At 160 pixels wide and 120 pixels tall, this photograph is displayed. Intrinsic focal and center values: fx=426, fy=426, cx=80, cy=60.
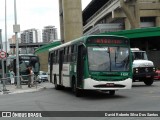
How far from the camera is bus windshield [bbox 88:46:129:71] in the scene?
65.3 ft

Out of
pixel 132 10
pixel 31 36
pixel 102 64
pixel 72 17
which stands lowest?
pixel 102 64

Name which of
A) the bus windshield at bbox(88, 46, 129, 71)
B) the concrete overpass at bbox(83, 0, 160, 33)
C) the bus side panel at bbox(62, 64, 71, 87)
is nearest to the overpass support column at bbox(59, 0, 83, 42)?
the concrete overpass at bbox(83, 0, 160, 33)

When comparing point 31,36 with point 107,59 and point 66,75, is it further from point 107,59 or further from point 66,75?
point 107,59

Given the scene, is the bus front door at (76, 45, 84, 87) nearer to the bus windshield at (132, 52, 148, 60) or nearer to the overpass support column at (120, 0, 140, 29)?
the bus windshield at (132, 52, 148, 60)

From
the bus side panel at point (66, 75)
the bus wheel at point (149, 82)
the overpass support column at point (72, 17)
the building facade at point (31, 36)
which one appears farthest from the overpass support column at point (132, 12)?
the building facade at point (31, 36)

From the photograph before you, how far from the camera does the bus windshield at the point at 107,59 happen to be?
19.9m

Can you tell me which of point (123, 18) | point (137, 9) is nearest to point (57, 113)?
point (137, 9)

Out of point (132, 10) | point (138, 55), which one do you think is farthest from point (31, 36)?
point (138, 55)

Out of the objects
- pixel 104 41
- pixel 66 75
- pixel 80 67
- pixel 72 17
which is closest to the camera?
pixel 104 41

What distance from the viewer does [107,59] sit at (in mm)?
20000

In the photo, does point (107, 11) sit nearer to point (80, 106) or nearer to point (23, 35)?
point (80, 106)

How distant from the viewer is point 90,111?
14734 mm

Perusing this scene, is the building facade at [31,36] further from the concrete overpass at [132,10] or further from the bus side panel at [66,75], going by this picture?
the bus side panel at [66,75]

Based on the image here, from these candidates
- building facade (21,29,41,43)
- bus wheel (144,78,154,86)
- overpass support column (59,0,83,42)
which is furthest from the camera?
building facade (21,29,41,43)
